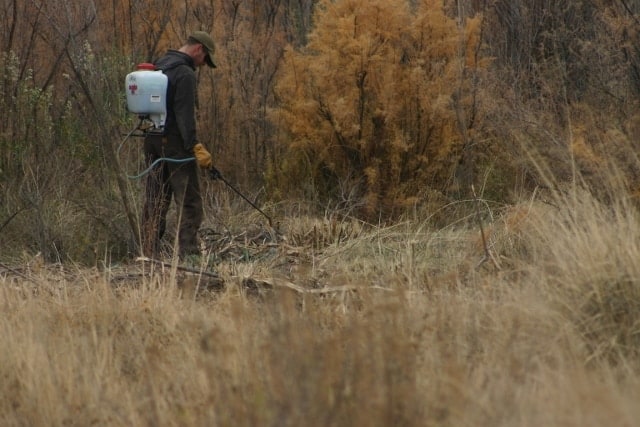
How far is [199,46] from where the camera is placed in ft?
26.3

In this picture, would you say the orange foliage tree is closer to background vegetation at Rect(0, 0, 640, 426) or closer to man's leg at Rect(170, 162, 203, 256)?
background vegetation at Rect(0, 0, 640, 426)

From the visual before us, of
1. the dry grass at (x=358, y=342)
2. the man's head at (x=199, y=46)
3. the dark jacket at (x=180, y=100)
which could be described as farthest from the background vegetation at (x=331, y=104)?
the dry grass at (x=358, y=342)

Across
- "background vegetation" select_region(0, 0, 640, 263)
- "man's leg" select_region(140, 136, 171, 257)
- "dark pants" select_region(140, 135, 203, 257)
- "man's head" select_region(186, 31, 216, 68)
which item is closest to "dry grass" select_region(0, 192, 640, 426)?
"man's leg" select_region(140, 136, 171, 257)

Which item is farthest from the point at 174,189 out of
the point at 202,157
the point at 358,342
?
the point at 358,342

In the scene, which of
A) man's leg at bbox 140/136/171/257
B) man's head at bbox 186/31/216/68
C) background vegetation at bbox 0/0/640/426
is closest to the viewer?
background vegetation at bbox 0/0/640/426

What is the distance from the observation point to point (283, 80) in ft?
32.9

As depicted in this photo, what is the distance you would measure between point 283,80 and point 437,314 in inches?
232

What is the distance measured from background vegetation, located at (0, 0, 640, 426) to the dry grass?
0.05 feet

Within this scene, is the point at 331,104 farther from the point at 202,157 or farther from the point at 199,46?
the point at 202,157

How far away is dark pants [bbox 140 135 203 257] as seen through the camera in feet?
25.9

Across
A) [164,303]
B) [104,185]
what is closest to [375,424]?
[164,303]

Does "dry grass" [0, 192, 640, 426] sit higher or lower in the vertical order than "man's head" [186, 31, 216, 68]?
Result: lower

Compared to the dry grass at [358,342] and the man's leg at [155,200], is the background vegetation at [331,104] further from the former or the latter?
the dry grass at [358,342]

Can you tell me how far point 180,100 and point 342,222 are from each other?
167 centimetres
